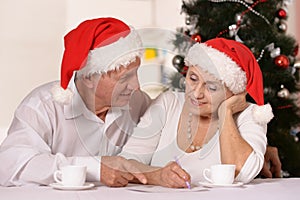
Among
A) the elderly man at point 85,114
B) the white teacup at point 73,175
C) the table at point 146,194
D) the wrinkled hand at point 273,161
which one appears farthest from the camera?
the wrinkled hand at point 273,161

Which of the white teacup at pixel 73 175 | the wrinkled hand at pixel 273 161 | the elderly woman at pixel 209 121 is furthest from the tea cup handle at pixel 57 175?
the wrinkled hand at pixel 273 161

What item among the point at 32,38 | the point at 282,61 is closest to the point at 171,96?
the point at 282,61

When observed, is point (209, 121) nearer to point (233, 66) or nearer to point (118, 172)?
point (233, 66)

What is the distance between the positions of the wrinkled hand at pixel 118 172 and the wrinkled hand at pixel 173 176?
0.19ft

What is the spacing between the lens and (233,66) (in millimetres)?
1791

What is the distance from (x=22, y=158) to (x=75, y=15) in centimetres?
227

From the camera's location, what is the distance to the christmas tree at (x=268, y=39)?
8.25 ft

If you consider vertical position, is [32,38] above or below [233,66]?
below

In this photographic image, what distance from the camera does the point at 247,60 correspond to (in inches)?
72.0

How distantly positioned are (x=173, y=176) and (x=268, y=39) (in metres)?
1.11

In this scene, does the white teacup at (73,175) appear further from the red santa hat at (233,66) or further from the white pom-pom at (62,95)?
the red santa hat at (233,66)

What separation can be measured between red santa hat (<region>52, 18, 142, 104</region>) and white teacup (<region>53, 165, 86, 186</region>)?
279 mm

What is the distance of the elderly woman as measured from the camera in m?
1.73

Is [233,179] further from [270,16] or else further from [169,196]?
[270,16]
